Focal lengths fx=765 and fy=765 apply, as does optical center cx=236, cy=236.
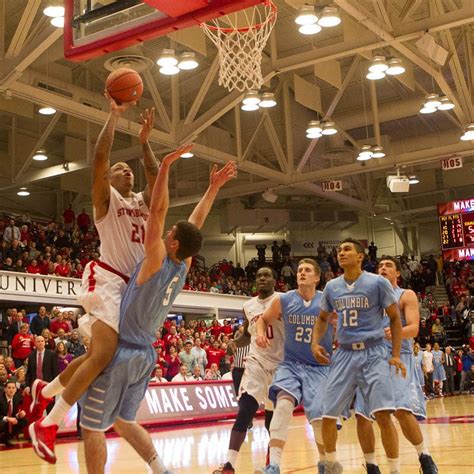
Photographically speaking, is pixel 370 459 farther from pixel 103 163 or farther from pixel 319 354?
pixel 103 163

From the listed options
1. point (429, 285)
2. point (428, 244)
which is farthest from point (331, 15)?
point (428, 244)

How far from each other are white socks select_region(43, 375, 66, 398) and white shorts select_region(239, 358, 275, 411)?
1988 mm

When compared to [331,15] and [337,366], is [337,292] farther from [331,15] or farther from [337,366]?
[331,15]

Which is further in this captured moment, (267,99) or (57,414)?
(267,99)

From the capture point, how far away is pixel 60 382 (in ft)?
18.1

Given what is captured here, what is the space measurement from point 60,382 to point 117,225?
1.20 meters

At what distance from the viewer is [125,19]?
7.44 metres

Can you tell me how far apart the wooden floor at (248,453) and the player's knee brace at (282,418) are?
1.16m

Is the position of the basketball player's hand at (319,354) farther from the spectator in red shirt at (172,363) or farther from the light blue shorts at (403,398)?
the spectator in red shirt at (172,363)

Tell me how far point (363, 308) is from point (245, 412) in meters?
1.53

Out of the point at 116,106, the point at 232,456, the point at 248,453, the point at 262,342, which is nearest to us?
the point at 116,106

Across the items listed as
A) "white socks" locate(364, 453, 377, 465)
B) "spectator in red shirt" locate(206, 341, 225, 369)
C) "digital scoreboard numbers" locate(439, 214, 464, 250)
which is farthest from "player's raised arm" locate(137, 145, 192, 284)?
"digital scoreboard numbers" locate(439, 214, 464, 250)

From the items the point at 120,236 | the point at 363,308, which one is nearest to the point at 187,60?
the point at 363,308

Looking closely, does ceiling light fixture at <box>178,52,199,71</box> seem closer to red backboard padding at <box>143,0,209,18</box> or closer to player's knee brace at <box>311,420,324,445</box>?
red backboard padding at <box>143,0,209,18</box>
